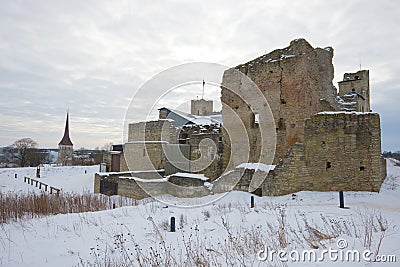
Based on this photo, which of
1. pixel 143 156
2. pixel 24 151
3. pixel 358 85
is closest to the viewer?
pixel 143 156

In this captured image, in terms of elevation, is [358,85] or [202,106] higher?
[202,106]

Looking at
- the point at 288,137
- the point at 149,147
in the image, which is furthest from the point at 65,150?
the point at 288,137

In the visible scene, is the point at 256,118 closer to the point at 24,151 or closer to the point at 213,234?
the point at 213,234

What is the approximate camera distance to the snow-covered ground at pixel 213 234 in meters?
4.61

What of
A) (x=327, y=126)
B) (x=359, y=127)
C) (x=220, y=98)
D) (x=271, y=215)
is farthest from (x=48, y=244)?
(x=220, y=98)

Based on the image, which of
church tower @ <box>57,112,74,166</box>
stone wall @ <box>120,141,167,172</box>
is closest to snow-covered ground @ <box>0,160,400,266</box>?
stone wall @ <box>120,141,167,172</box>

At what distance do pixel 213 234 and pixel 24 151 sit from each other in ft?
147

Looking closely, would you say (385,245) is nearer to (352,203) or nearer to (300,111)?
(352,203)

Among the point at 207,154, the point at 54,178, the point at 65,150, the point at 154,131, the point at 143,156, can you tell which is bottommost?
the point at 54,178

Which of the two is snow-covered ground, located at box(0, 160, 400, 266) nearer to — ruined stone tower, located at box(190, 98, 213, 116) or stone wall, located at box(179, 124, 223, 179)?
stone wall, located at box(179, 124, 223, 179)

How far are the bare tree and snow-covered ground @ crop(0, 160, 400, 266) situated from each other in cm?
3951

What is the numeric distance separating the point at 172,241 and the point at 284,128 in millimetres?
9213

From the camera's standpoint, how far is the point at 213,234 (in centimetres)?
643

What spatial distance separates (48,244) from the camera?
21.1 feet
